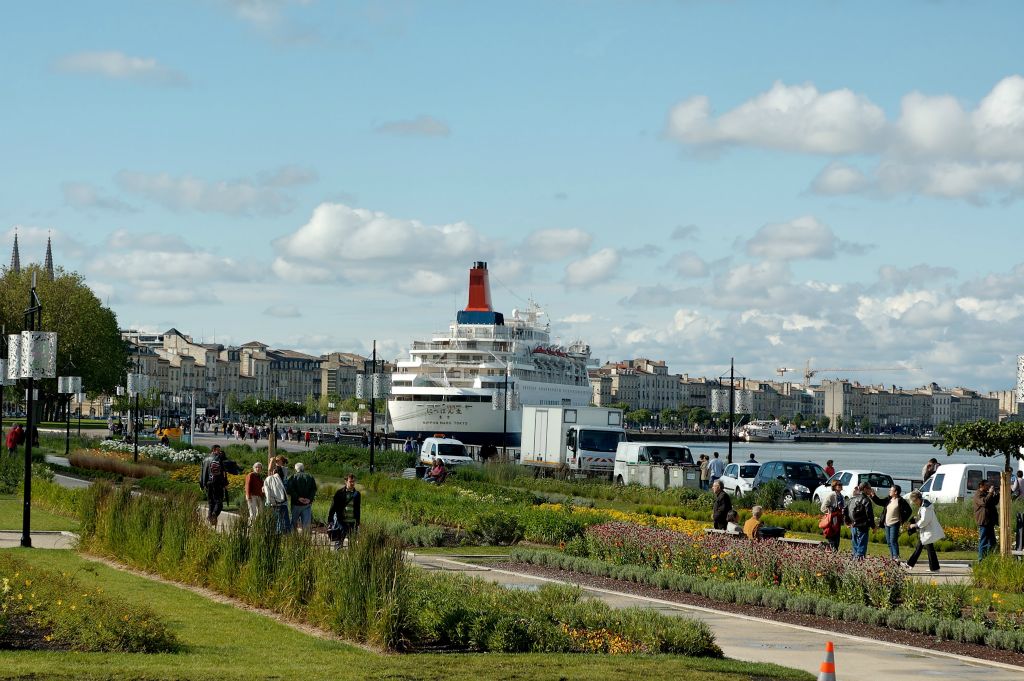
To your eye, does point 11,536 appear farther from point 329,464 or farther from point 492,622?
point 329,464

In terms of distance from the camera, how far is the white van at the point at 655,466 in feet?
136

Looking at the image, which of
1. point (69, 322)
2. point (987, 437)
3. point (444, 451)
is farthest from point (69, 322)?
point (987, 437)

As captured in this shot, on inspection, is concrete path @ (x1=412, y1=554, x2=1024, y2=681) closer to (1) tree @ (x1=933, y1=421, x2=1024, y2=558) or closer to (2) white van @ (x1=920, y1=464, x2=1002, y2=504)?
(1) tree @ (x1=933, y1=421, x2=1024, y2=558)

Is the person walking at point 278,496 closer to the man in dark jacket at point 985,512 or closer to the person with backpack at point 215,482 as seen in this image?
the person with backpack at point 215,482

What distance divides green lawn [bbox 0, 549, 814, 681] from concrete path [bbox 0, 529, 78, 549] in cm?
920

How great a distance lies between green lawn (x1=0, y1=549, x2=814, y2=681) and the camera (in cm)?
1116

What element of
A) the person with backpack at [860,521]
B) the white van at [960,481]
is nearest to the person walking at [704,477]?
the white van at [960,481]

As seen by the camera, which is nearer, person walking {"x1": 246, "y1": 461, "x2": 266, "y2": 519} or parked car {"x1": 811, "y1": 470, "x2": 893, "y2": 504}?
person walking {"x1": 246, "y1": 461, "x2": 266, "y2": 519}

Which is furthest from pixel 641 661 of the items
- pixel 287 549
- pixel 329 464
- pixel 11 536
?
pixel 329 464

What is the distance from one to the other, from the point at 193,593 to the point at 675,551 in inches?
273

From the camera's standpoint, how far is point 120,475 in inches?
1547

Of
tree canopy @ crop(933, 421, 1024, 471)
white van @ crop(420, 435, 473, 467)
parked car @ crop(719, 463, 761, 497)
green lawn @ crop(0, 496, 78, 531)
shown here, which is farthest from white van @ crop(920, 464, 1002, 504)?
white van @ crop(420, 435, 473, 467)

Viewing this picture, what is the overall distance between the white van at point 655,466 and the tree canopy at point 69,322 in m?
60.5

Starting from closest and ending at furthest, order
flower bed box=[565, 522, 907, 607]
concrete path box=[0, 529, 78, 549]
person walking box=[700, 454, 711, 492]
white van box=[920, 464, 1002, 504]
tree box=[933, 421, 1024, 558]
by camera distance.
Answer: flower bed box=[565, 522, 907, 607] → concrete path box=[0, 529, 78, 549] → tree box=[933, 421, 1024, 558] → white van box=[920, 464, 1002, 504] → person walking box=[700, 454, 711, 492]
